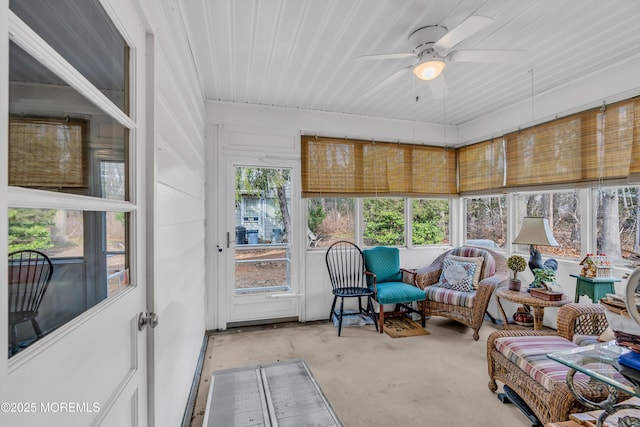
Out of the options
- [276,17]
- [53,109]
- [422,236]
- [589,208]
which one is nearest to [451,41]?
[276,17]

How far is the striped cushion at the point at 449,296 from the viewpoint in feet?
10.7

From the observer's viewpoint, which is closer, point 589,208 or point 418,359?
point 418,359

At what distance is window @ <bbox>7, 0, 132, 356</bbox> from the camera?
1.94ft

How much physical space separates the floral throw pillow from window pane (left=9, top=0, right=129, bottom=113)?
3559mm

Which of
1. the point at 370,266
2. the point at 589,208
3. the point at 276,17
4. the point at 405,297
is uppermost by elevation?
the point at 276,17

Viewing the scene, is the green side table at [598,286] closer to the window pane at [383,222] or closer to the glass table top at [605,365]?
the glass table top at [605,365]

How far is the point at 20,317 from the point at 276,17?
2.06m

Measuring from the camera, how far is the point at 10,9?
1.83ft

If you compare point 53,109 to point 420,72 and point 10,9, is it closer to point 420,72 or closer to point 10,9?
point 10,9

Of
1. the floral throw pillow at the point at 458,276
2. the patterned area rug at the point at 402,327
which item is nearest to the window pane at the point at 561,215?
the floral throw pillow at the point at 458,276

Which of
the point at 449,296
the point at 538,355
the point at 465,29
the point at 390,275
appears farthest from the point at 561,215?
the point at 465,29

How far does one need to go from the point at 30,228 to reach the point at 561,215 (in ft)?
13.9

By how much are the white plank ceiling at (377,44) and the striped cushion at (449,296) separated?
7.18ft

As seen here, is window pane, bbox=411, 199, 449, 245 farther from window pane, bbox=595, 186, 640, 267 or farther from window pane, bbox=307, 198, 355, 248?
window pane, bbox=595, 186, 640, 267
